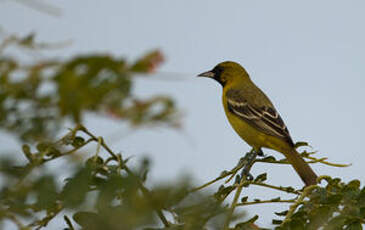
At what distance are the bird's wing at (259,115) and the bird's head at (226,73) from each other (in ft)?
2.20

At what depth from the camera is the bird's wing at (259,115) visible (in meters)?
5.78

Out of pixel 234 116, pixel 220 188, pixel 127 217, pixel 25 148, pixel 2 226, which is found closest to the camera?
pixel 127 217

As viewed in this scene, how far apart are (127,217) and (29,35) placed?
33.2 inches

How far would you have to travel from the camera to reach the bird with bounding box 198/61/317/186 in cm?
530

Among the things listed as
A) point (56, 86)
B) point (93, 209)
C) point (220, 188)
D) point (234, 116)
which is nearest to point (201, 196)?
point (93, 209)

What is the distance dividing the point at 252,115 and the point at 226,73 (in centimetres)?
161

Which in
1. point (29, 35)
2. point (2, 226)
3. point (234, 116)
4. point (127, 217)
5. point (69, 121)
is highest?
point (29, 35)

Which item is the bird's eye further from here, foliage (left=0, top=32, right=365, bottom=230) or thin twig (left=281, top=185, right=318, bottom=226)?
foliage (left=0, top=32, right=365, bottom=230)

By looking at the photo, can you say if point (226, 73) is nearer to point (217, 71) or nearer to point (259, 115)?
point (217, 71)

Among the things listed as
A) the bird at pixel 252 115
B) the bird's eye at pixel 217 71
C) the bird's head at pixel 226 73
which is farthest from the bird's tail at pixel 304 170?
the bird's eye at pixel 217 71

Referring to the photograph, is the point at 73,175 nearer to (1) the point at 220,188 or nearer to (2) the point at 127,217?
(2) the point at 127,217

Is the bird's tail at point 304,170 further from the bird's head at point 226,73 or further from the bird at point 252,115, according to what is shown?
the bird's head at point 226,73

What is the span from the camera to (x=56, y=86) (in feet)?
3.94

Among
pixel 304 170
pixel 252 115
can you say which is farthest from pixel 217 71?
pixel 304 170
